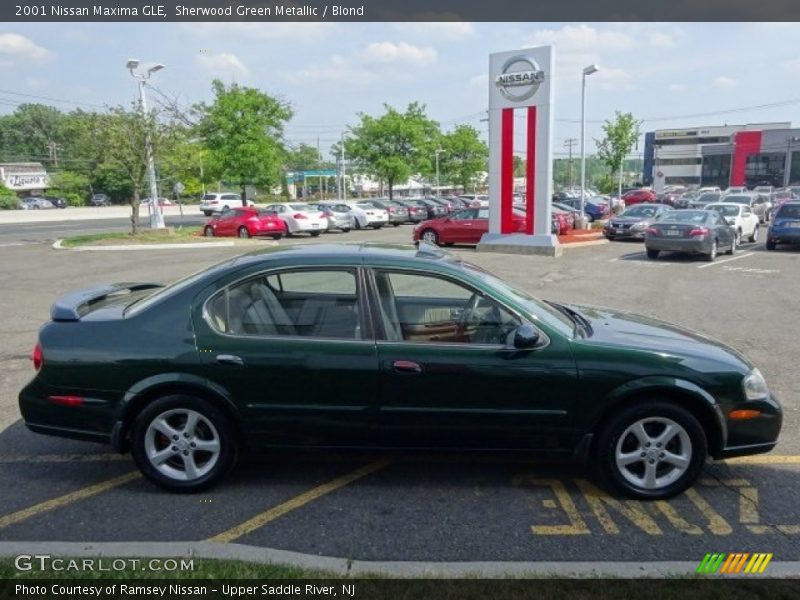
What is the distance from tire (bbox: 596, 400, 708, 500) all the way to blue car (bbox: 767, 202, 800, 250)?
17.4m

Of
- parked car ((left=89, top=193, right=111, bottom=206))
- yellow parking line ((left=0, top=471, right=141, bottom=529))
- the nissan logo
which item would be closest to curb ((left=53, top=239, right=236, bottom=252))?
the nissan logo

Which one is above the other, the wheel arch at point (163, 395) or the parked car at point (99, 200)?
the parked car at point (99, 200)

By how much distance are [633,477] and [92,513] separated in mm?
3358

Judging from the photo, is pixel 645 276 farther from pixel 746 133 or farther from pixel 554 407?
pixel 746 133

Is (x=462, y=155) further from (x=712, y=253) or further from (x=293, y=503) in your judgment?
(x=293, y=503)

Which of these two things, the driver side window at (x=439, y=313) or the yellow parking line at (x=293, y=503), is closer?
the yellow parking line at (x=293, y=503)

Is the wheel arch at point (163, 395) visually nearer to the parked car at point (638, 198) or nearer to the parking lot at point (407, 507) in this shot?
the parking lot at point (407, 507)

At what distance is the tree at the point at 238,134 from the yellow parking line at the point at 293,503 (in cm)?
2966

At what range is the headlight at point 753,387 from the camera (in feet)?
12.1

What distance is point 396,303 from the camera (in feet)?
13.3

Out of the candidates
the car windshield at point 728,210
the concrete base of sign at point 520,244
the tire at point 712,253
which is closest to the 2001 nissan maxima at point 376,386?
the tire at point 712,253

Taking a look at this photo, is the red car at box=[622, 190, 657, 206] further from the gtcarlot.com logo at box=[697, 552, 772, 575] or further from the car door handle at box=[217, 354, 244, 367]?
the car door handle at box=[217, 354, 244, 367]

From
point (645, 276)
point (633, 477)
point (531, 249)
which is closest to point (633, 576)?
point (633, 477)

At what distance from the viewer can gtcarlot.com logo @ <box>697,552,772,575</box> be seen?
9.53ft
